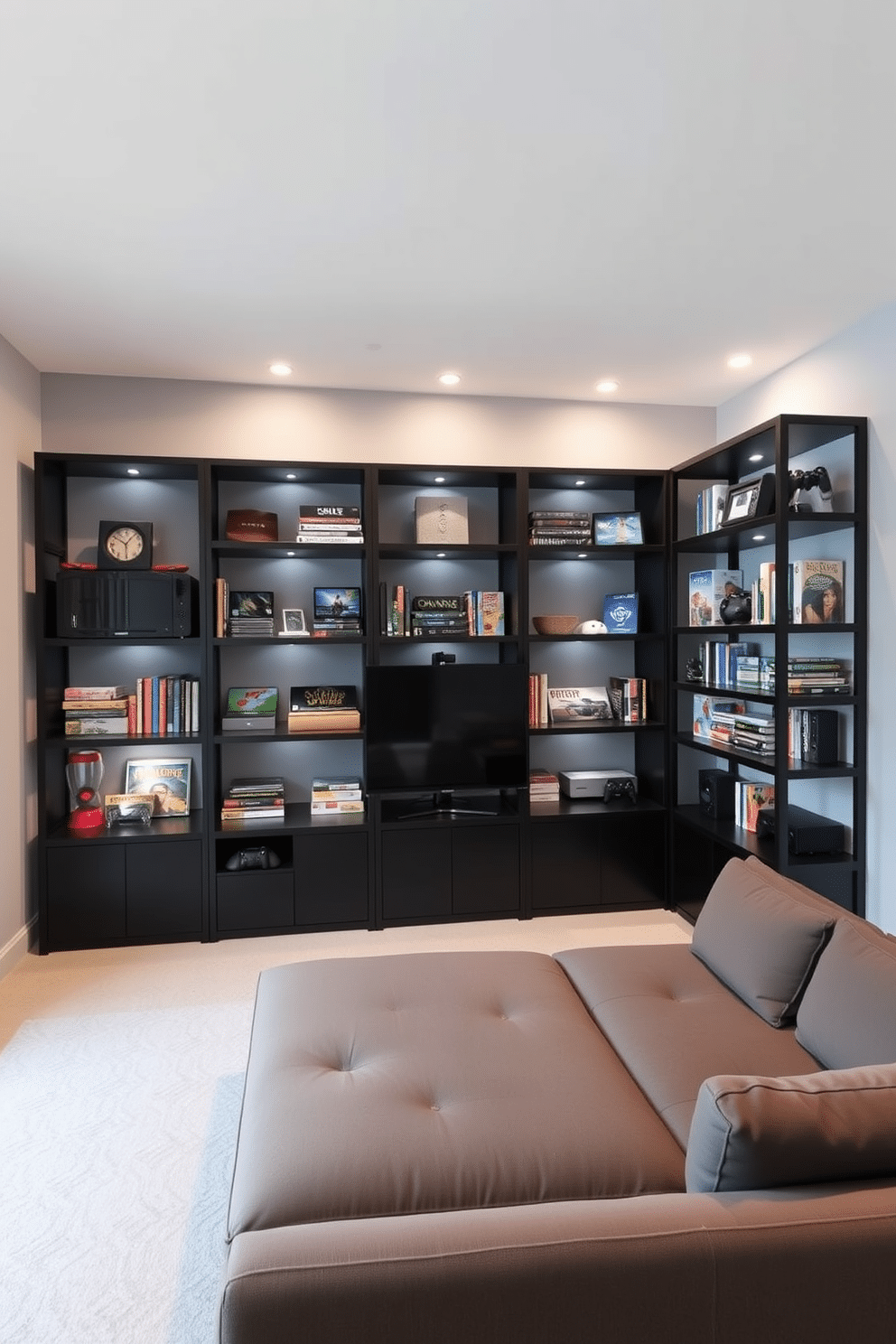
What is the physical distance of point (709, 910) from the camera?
243 cm

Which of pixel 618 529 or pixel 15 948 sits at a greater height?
pixel 618 529

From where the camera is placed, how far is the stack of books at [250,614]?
3.84 meters

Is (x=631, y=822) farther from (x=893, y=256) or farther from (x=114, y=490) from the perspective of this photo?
(x=114, y=490)

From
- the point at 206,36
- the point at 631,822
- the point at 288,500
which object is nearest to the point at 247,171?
the point at 206,36

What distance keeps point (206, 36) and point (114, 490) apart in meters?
2.61

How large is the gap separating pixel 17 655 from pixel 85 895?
116cm

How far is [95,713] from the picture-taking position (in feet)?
12.4

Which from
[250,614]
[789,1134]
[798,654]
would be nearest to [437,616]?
[250,614]

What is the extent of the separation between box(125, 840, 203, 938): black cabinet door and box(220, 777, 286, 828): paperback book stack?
207mm

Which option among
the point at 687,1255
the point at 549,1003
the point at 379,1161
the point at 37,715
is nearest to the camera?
the point at 687,1255

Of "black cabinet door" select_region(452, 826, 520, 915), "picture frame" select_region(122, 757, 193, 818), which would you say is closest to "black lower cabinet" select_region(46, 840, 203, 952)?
"picture frame" select_region(122, 757, 193, 818)

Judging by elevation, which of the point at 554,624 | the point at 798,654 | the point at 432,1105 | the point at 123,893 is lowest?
the point at 123,893

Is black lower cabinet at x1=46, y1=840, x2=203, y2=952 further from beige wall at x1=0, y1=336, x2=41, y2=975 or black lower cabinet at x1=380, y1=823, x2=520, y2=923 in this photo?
black lower cabinet at x1=380, y1=823, x2=520, y2=923

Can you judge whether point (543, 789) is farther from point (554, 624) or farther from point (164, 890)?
point (164, 890)
